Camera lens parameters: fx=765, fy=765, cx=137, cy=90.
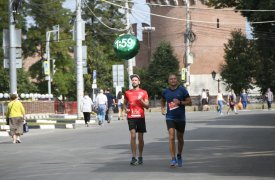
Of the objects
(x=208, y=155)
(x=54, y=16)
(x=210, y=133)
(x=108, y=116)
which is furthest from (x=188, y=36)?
(x=208, y=155)

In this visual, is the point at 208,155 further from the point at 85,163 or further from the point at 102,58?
the point at 102,58

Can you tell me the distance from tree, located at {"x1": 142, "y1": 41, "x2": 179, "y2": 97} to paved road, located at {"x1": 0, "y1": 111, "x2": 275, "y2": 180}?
52.9 metres

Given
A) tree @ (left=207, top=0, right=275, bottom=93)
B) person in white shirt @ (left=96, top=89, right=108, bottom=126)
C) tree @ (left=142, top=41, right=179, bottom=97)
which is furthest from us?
tree @ (left=142, top=41, right=179, bottom=97)

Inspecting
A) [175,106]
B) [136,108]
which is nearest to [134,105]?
[136,108]

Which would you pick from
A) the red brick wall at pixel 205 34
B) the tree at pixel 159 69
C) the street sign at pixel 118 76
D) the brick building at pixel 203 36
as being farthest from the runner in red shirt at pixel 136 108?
the red brick wall at pixel 205 34

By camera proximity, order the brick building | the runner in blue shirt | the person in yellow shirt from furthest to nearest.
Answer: the brick building, the person in yellow shirt, the runner in blue shirt

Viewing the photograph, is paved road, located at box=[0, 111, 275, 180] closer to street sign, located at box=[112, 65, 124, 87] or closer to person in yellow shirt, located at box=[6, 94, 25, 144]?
person in yellow shirt, located at box=[6, 94, 25, 144]

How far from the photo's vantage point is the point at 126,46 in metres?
40.5

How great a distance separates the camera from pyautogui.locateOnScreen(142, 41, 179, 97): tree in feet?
255

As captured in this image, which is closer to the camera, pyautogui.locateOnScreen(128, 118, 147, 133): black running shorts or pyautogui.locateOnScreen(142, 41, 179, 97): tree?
pyautogui.locateOnScreen(128, 118, 147, 133): black running shorts

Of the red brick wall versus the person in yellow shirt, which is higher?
the red brick wall

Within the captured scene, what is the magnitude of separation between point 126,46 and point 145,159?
24.6 meters

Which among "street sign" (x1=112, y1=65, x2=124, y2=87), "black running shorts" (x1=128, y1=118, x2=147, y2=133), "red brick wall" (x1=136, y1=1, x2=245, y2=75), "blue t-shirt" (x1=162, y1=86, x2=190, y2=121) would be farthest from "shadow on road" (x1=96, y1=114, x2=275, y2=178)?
"red brick wall" (x1=136, y1=1, x2=245, y2=75)

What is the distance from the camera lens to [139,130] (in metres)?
15.4
